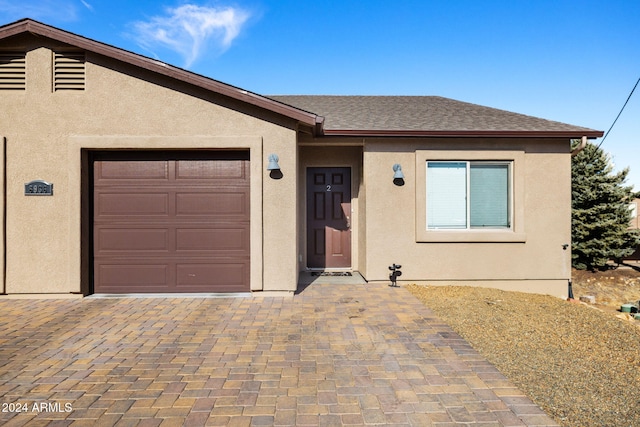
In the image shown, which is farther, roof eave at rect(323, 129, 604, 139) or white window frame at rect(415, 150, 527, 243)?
white window frame at rect(415, 150, 527, 243)

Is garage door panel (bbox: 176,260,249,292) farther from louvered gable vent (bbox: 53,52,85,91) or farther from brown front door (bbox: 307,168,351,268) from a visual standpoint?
louvered gable vent (bbox: 53,52,85,91)

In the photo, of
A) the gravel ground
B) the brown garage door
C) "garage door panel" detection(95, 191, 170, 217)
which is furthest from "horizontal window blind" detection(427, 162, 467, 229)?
"garage door panel" detection(95, 191, 170, 217)

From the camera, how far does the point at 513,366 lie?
3.27 meters

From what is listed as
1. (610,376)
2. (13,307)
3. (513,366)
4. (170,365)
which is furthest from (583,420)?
(13,307)

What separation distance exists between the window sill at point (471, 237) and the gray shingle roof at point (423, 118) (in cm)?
205

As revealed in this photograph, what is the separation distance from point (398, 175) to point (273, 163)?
257 centimetres

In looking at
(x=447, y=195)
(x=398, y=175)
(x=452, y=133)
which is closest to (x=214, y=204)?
(x=398, y=175)

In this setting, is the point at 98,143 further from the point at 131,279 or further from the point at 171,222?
the point at 131,279

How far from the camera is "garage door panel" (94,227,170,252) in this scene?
5.98 metres

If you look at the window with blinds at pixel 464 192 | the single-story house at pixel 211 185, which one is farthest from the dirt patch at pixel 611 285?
the window with blinds at pixel 464 192

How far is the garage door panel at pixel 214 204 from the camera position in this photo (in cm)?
602

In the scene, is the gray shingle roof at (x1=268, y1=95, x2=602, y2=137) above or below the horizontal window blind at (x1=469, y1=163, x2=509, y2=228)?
above

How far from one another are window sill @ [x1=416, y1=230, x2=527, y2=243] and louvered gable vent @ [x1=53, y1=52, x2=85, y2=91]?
275 inches

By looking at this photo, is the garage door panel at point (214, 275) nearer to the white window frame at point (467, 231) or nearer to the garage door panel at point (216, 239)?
the garage door panel at point (216, 239)
